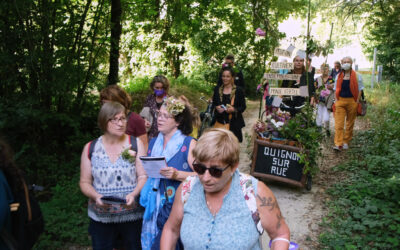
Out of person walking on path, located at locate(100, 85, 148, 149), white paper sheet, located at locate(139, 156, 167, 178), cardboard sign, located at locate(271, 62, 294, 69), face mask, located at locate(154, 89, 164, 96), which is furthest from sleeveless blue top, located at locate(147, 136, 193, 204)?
cardboard sign, located at locate(271, 62, 294, 69)

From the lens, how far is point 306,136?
561 centimetres

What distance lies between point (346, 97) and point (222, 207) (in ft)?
23.0

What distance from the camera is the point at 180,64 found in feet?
51.9

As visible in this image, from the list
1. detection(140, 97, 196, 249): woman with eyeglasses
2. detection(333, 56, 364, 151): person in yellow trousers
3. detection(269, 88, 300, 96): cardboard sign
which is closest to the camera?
detection(140, 97, 196, 249): woman with eyeglasses


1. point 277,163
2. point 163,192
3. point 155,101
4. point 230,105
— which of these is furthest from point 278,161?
point 163,192

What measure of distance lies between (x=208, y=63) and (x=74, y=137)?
926cm

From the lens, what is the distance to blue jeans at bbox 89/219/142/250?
304 cm

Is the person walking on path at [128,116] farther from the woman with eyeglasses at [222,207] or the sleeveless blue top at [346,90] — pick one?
the sleeveless blue top at [346,90]

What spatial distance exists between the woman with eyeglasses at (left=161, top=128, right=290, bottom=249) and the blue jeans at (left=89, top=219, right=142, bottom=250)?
3.23ft

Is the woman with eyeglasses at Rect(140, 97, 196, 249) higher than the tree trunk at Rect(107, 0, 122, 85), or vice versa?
the tree trunk at Rect(107, 0, 122, 85)

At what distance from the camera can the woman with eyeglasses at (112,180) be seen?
9.79ft

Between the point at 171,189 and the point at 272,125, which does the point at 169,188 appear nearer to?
the point at 171,189

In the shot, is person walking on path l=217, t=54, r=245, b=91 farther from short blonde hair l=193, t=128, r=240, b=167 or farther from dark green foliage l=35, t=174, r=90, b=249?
short blonde hair l=193, t=128, r=240, b=167

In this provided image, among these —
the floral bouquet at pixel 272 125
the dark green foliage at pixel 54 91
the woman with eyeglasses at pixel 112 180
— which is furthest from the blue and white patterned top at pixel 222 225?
the floral bouquet at pixel 272 125
